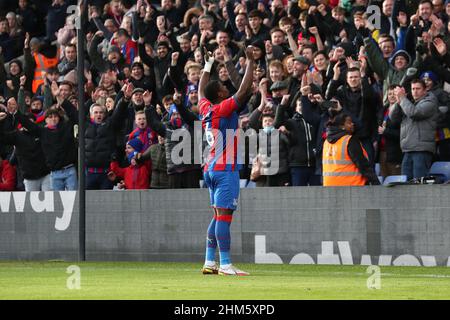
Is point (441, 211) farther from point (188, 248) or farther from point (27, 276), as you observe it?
point (27, 276)

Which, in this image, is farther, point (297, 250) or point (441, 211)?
point (297, 250)

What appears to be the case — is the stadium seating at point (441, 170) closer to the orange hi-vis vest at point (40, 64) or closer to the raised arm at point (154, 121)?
the raised arm at point (154, 121)

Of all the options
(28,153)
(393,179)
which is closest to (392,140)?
(393,179)

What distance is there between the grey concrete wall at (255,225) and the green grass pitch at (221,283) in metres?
0.63

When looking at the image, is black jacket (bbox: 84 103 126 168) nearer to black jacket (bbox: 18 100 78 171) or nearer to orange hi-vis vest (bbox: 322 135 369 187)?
black jacket (bbox: 18 100 78 171)

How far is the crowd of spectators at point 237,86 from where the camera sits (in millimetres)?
18281

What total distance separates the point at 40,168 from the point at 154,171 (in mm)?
2494

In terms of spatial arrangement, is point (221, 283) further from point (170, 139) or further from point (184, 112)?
point (170, 139)

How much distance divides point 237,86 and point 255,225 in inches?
85.7

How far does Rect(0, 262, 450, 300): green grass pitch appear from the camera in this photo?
38.9 ft

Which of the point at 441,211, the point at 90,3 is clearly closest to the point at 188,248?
the point at 441,211

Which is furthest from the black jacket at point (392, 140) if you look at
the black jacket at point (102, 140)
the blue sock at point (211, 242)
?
the black jacket at point (102, 140)

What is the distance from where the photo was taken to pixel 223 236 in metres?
14.9

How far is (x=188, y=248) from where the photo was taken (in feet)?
64.0
